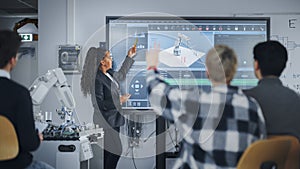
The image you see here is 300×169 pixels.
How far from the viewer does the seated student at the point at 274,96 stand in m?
2.09

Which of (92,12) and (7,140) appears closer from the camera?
(7,140)

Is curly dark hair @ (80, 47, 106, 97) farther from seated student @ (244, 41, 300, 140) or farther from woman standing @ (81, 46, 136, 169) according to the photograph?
seated student @ (244, 41, 300, 140)

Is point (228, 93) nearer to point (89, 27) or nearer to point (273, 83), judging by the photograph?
point (273, 83)

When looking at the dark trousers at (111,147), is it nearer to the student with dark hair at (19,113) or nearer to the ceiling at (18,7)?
the student with dark hair at (19,113)

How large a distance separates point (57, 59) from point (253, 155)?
10.4 feet

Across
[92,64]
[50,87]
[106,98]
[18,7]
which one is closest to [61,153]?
[50,87]

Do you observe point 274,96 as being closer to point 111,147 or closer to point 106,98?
point 106,98

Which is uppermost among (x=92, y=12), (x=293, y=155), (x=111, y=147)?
(x=92, y=12)

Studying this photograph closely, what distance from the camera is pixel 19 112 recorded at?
2088mm

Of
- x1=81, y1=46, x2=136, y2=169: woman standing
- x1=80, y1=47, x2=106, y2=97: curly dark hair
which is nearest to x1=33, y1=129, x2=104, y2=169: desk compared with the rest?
x1=81, y1=46, x2=136, y2=169: woman standing

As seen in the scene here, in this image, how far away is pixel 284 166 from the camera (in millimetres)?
1967

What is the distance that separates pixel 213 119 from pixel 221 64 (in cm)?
26

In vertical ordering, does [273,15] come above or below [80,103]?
above

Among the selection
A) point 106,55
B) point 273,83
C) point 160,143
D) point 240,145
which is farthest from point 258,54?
point 160,143
